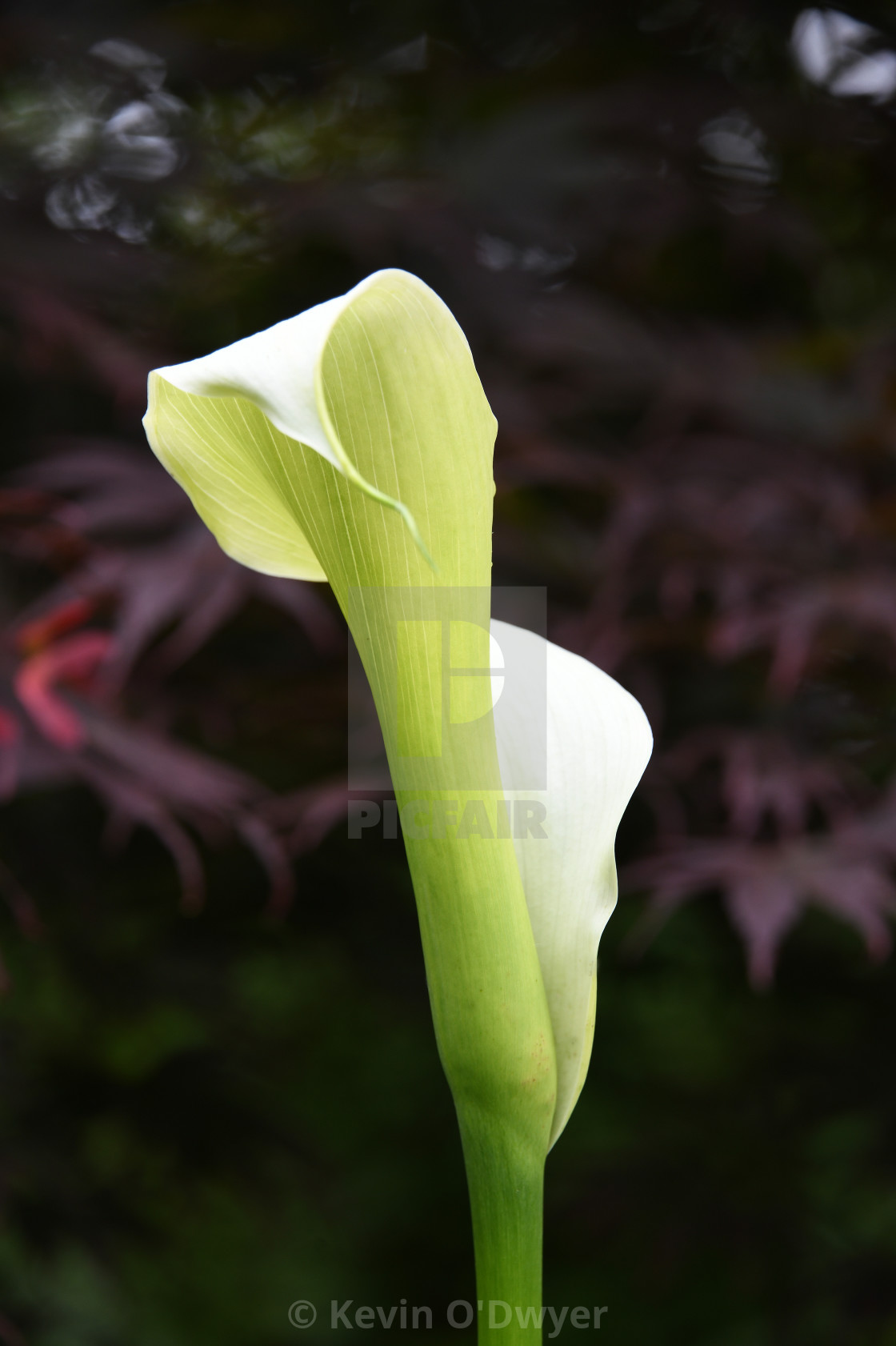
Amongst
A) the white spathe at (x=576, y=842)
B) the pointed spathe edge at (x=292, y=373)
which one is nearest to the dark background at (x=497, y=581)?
the white spathe at (x=576, y=842)

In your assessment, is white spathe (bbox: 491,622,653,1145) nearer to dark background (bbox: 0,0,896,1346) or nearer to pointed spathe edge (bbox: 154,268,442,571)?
pointed spathe edge (bbox: 154,268,442,571)

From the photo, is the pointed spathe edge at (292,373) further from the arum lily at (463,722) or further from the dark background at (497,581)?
the dark background at (497,581)

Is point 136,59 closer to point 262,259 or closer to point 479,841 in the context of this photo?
point 262,259

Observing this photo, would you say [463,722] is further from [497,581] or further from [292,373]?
[497,581]

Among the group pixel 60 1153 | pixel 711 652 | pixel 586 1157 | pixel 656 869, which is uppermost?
pixel 711 652

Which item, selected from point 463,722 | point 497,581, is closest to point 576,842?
point 463,722

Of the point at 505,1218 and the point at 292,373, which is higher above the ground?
the point at 292,373

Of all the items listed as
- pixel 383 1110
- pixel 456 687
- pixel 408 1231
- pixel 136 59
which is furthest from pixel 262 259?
pixel 408 1231

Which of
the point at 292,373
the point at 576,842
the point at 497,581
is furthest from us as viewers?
the point at 497,581
